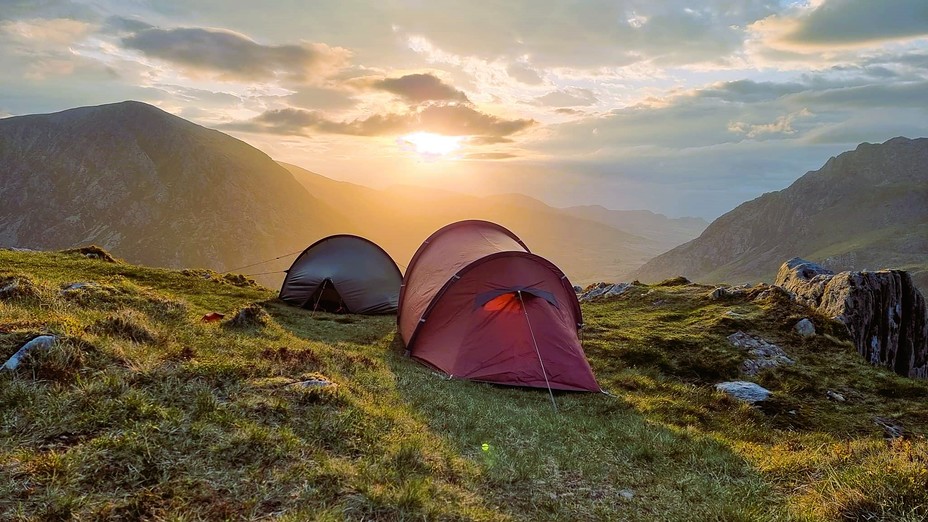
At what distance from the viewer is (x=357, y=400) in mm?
8383

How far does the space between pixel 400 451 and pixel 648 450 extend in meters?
4.64

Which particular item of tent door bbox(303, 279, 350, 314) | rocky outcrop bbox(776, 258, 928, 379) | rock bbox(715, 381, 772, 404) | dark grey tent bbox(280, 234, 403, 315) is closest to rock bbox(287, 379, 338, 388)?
rock bbox(715, 381, 772, 404)

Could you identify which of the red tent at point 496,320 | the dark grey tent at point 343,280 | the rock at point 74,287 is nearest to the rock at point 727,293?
the red tent at point 496,320

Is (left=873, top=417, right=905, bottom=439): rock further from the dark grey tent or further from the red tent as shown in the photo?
the dark grey tent

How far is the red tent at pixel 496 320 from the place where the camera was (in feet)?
45.3

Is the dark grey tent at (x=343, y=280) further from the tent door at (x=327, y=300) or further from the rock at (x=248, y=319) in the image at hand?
the rock at (x=248, y=319)

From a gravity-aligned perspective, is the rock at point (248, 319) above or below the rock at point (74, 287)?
below

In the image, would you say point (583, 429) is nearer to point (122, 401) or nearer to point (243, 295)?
point (122, 401)

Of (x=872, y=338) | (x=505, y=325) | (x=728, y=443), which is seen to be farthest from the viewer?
(x=872, y=338)

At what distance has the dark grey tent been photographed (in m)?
25.3

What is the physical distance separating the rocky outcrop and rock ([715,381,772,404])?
1118 centimetres

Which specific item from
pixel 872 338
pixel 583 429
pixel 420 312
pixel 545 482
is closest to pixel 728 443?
pixel 583 429

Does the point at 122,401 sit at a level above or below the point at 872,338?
above

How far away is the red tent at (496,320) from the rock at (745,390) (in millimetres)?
4387
